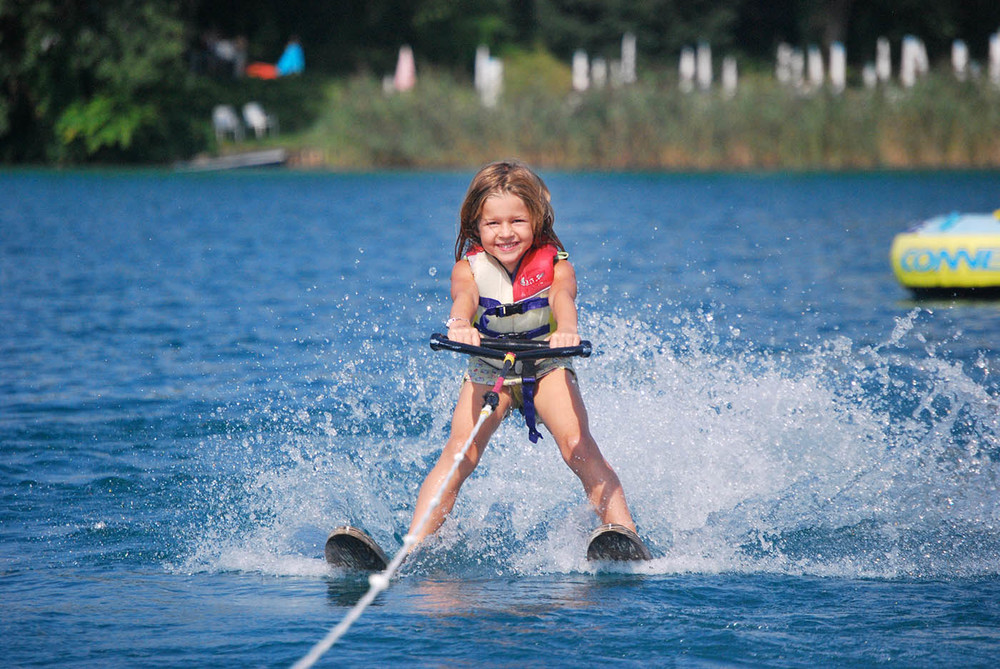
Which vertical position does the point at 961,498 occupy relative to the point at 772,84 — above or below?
below

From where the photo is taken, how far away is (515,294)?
Answer: 17.7 feet

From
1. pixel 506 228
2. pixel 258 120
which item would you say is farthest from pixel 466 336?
pixel 258 120

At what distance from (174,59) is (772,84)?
1888 centimetres

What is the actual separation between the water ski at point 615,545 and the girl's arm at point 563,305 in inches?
31.9

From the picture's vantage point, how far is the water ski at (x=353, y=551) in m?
5.00

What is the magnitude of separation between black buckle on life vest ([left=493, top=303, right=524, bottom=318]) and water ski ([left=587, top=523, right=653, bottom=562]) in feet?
3.21

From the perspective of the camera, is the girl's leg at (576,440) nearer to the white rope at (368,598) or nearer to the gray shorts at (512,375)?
the gray shorts at (512,375)

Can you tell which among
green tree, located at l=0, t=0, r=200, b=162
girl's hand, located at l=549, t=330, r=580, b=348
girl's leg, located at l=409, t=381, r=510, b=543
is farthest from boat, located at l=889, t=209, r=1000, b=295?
green tree, located at l=0, t=0, r=200, b=162

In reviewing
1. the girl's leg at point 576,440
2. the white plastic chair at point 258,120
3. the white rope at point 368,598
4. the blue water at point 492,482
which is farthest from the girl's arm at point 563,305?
the white plastic chair at point 258,120

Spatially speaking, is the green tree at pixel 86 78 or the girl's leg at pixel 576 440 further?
the green tree at pixel 86 78

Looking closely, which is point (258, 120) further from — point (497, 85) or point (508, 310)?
point (508, 310)

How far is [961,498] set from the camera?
19.8ft

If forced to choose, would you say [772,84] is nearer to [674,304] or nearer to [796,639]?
[674,304]

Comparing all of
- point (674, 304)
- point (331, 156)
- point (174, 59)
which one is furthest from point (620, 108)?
point (674, 304)
